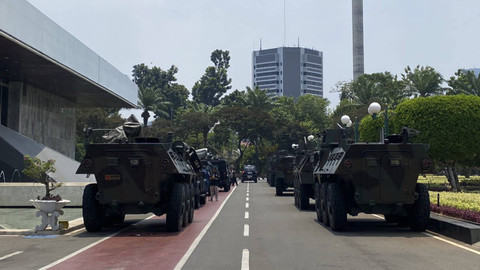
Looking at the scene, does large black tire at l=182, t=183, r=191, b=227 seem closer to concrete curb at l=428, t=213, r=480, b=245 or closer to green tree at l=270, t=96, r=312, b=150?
concrete curb at l=428, t=213, r=480, b=245

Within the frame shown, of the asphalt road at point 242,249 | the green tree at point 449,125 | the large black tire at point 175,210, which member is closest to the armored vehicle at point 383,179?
the asphalt road at point 242,249

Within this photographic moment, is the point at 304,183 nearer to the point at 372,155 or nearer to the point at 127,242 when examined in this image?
the point at 372,155

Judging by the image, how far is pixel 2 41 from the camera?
2495 cm

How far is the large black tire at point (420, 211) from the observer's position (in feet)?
44.2

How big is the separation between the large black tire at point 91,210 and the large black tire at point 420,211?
8.54 m

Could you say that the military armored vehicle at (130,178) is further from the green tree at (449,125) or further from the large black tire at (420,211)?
the green tree at (449,125)

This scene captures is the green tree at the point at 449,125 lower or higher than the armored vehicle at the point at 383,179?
higher

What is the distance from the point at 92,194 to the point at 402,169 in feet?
27.1

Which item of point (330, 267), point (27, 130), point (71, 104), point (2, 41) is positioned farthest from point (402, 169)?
point (71, 104)

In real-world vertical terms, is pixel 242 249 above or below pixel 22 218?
above

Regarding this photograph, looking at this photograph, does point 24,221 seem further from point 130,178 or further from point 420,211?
point 420,211

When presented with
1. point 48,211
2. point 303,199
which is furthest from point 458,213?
point 48,211

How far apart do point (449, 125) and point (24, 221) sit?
27.2 meters

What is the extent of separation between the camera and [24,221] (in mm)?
16703
